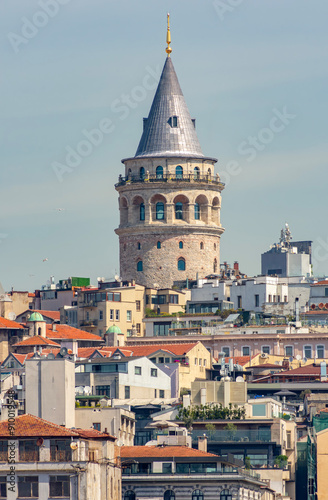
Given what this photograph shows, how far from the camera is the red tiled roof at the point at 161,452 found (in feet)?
314

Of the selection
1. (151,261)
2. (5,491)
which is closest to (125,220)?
(151,261)

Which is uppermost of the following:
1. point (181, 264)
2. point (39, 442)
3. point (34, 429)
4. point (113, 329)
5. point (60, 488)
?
point (181, 264)

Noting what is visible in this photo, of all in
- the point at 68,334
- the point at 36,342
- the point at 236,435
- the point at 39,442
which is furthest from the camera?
the point at 68,334

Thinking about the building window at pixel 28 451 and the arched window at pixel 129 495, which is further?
the arched window at pixel 129 495

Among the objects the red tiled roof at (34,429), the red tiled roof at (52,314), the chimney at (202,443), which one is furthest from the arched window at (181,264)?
the red tiled roof at (34,429)

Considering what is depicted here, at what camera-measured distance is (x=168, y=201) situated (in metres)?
172

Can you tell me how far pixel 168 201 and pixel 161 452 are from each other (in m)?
76.7

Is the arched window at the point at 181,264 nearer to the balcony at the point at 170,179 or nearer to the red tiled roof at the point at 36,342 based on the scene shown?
the balcony at the point at 170,179

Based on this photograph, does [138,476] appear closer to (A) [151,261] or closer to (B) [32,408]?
(B) [32,408]

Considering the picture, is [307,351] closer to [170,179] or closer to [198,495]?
[170,179]

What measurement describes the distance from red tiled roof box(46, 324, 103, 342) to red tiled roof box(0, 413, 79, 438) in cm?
7079

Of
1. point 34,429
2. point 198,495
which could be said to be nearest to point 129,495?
point 198,495

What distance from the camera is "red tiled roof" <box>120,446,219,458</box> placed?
314 ft

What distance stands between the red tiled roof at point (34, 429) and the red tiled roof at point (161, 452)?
1159 centimetres
